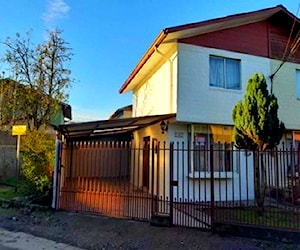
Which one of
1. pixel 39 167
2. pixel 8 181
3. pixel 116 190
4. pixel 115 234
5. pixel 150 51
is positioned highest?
pixel 150 51


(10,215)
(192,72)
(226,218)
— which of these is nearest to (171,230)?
(226,218)

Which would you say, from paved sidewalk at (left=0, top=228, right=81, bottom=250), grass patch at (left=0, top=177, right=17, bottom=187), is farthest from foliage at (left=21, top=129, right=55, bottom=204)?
grass patch at (left=0, top=177, right=17, bottom=187)

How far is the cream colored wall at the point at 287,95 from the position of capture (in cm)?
1411

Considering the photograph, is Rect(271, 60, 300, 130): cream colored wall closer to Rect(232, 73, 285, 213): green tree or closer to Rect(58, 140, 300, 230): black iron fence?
Rect(58, 140, 300, 230): black iron fence

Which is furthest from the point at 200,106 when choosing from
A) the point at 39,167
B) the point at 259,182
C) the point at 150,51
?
the point at 39,167

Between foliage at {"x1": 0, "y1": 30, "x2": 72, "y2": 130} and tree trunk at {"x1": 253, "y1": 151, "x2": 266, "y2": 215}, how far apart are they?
13.1m

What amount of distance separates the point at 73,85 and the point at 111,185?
1132 cm

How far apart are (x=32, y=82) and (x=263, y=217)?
50.0ft

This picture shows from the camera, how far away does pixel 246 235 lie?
7.60 meters

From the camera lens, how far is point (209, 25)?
1239cm

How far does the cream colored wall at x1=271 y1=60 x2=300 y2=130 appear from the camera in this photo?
1411 centimetres

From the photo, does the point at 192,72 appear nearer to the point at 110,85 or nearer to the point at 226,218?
the point at 226,218

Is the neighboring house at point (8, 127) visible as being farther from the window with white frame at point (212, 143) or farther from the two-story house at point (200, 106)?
the window with white frame at point (212, 143)

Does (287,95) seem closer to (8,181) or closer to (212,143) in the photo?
(212,143)
